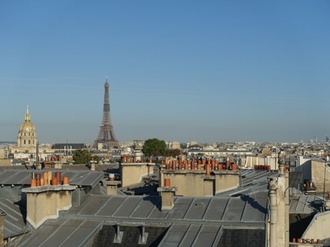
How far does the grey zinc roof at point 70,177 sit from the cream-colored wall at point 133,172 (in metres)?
10.7

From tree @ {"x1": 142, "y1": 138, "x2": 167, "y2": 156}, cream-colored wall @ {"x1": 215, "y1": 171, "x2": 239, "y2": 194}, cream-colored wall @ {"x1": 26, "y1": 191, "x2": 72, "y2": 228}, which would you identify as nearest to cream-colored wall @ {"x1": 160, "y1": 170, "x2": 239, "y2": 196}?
cream-colored wall @ {"x1": 215, "y1": 171, "x2": 239, "y2": 194}

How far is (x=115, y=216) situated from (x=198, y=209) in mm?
1903

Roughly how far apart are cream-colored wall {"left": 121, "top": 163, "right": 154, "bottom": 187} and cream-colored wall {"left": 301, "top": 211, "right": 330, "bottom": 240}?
10351 mm

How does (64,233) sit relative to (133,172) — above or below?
below

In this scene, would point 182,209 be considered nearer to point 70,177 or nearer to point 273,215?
point 273,215

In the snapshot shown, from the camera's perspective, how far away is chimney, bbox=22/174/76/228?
14969 mm

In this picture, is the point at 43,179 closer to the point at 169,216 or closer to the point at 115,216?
the point at 115,216

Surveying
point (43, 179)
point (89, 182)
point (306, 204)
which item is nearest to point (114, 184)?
point (89, 182)

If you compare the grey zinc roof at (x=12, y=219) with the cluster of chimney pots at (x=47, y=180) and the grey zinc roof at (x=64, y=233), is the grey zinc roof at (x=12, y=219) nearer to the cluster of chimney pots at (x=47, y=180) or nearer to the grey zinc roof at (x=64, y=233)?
the grey zinc roof at (x=64, y=233)

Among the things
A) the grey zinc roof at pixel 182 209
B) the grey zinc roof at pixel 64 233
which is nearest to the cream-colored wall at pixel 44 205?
the grey zinc roof at pixel 64 233

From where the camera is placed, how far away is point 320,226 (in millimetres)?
20031

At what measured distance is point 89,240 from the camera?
14.4 m

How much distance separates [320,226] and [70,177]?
26.0 feet

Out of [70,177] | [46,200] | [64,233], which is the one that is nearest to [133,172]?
[70,177]
